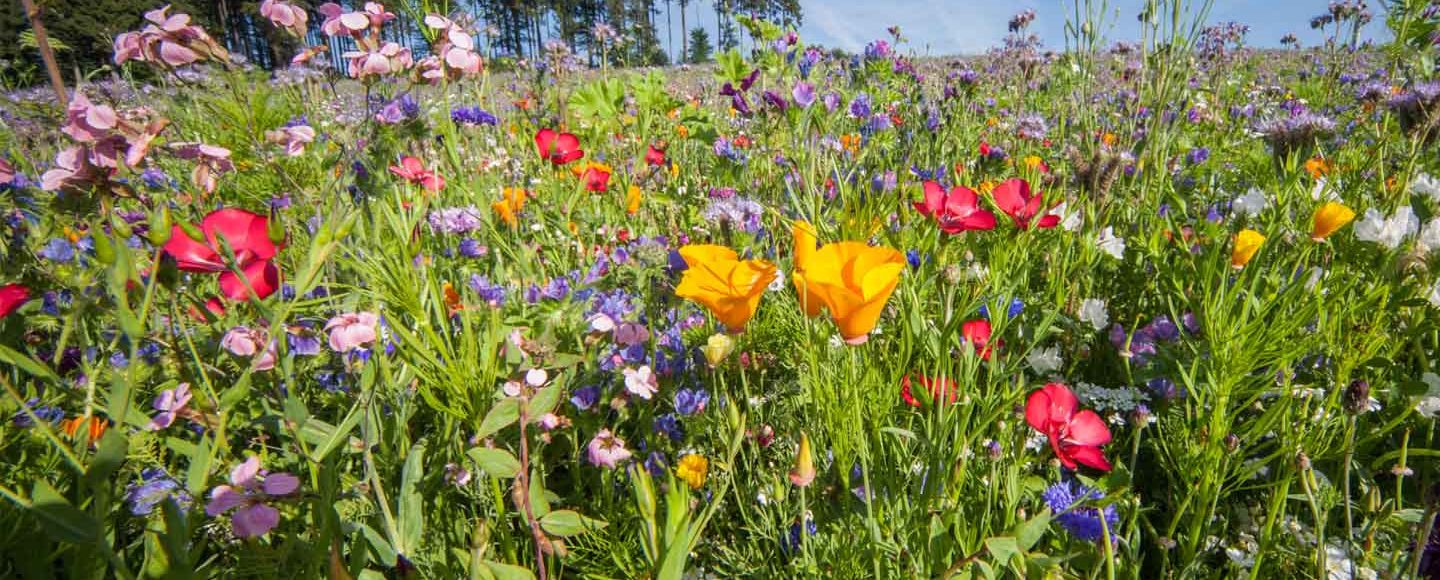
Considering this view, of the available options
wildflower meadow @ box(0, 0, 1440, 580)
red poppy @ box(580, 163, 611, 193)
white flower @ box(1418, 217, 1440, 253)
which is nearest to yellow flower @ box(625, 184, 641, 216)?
red poppy @ box(580, 163, 611, 193)

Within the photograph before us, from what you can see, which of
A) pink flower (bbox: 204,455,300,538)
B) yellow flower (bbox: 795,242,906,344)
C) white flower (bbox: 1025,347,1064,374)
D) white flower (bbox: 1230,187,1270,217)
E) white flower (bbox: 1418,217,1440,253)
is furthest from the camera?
white flower (bbox: 1230,187,1270,217)

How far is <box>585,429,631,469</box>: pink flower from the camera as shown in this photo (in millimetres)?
1079

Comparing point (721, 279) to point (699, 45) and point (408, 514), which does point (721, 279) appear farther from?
point (699, 45)

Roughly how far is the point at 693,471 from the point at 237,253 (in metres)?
0.71

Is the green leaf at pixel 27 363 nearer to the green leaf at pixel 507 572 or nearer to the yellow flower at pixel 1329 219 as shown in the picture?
the green leaf at pixel 507 572

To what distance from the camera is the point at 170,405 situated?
809mm

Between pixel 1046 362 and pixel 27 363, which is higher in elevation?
pixel 27 363

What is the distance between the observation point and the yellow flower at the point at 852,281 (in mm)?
794

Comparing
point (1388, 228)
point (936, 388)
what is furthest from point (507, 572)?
point (1388, 228)

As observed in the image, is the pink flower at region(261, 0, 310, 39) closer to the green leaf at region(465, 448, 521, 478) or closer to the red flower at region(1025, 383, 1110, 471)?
the green leaf at region(465, 448, 521, 478)

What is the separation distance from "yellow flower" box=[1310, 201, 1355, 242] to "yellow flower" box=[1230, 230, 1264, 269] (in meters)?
0.09

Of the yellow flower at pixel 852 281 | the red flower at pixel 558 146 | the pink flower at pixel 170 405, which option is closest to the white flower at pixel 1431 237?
the yellow flower at pixel 852 281

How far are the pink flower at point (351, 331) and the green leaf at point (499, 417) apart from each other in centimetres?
18

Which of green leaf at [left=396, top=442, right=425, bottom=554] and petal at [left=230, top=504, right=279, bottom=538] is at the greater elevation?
petal at [left=230, top=504, right=279, bottom=538]
